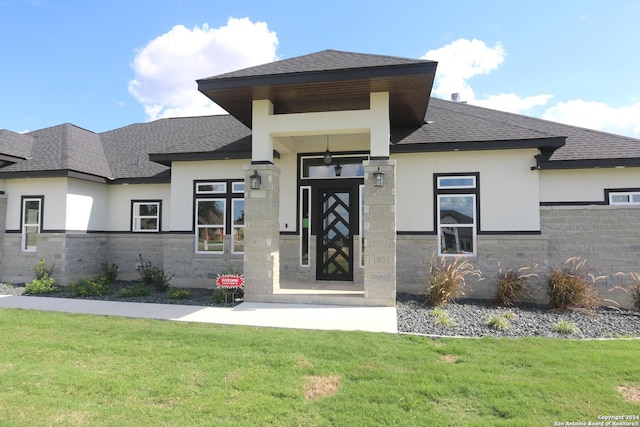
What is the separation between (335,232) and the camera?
10344mm

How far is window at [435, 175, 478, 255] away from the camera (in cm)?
917

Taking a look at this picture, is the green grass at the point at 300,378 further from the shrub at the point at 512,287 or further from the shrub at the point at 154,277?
the shrub at the point at 154,277

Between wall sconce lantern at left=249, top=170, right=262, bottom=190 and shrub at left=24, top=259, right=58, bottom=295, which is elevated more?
wall sconce lantern at left=249, top=170, right=262, bottom=190

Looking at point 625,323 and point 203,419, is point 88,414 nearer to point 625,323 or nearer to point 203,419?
point 203,419

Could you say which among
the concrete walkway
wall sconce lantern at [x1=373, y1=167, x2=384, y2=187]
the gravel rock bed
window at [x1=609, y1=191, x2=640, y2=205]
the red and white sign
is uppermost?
wall sconce lantern at [x1=373, y1=167, x2=384, y2=187]

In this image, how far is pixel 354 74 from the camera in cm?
744

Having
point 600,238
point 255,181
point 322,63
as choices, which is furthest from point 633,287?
point 255,181

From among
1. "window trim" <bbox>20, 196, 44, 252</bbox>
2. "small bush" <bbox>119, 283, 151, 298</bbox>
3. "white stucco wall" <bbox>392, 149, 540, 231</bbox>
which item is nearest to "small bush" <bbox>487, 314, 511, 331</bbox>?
"white stucco wall" <bbox>392, 149, 540, 231</bbox>

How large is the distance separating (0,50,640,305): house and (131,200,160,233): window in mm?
45

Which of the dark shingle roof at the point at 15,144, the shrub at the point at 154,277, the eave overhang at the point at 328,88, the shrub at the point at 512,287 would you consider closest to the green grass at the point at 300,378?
the shrub at the point at 512,287

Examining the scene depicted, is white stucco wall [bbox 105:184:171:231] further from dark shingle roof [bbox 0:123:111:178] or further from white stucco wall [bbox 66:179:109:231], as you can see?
dark shingle roof [bbox 0:123:111:178]

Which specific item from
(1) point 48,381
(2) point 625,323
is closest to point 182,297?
(1) point 48,381

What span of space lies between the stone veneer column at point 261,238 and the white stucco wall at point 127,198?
474 cm

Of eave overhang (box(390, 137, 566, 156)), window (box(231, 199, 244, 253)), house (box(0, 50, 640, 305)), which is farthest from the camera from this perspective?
window (box(231, 199, 244, 253))
